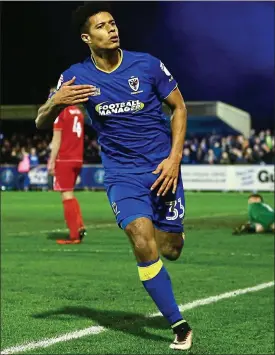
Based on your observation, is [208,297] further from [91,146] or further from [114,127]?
[91,146]

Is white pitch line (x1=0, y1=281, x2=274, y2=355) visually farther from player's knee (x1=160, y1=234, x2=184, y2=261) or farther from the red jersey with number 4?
the red jersey with number 4

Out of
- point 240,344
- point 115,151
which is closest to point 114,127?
point 115,151

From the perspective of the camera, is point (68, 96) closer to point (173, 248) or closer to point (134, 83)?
point (134, 83)

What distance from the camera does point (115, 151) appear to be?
21.0 ft

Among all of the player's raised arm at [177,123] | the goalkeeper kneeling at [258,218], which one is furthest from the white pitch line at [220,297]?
the goalkeeper kneeling at [258,218]

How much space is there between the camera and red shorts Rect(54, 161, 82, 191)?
13.5 metres

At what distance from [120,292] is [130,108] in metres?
3.05

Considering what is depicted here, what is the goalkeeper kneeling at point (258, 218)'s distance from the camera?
15570mm

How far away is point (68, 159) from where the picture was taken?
44.8ft

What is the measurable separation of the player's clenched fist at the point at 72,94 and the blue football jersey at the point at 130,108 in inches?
3.8

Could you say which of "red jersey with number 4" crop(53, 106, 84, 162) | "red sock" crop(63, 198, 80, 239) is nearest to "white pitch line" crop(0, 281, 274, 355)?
"red sock" crop(63, 198, 80, 239)

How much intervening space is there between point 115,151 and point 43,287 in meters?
3.17

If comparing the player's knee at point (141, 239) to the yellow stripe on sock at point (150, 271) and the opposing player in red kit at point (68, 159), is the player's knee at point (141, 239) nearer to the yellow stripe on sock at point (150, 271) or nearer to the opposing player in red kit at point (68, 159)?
the yellow stripe on sock at point (150, 271)

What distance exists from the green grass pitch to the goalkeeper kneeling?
448 mm
